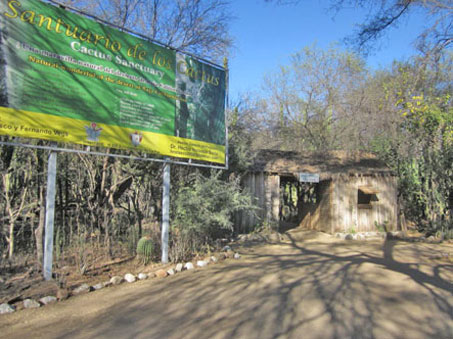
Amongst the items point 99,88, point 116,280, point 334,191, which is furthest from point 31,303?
point 334,191

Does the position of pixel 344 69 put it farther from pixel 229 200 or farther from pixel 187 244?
pixel 187 244

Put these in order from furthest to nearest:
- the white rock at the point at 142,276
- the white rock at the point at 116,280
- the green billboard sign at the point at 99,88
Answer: the white rock at the point at 142,276 → the white rock at the point at 116,280 → the green billboard sign at the point at 99,88

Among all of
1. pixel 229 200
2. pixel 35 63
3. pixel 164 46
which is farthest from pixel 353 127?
pixel 35 63

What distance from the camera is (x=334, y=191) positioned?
1254 cm

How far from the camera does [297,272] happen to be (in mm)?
6672

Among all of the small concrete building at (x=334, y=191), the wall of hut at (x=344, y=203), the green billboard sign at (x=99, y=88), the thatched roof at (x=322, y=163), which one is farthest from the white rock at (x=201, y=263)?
the thatched roof at (x=322, y=163)

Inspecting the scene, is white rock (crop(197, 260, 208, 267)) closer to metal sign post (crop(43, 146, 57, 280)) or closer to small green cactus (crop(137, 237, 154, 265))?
small green cactus (crop(137, 237, 154, 265))

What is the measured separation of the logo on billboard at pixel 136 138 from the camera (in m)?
6.93

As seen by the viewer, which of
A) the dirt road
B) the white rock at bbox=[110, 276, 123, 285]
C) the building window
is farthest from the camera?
the building window

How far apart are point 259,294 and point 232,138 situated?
6.74 m

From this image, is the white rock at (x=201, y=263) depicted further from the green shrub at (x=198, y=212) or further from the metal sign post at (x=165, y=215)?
the metal sign post at (x=165, y=215)

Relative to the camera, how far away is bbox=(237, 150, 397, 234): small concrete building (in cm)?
1211

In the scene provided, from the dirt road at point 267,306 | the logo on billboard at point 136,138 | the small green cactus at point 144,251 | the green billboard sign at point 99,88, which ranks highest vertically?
the green billboard sign at point 99,88

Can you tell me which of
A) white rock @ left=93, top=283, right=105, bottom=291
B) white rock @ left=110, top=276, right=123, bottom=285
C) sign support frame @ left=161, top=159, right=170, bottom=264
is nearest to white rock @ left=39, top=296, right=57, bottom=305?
white rock @ left=93, top=283, right=105, bottom=291
